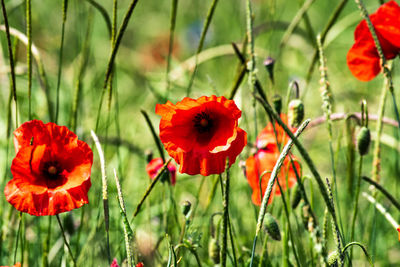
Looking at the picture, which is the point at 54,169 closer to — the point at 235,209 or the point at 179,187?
the point at 235,209

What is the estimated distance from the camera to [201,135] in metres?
0.89

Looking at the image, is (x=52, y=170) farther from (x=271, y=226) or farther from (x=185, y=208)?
(x=271, y=226)

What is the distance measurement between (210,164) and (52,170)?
0.24 metres

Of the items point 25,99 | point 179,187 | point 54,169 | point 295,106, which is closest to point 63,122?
point 25,99

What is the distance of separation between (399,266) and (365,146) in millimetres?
602

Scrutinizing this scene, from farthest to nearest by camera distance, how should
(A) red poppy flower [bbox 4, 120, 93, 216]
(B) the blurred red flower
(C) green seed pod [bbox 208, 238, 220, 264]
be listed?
(B) the blurred red flower, (C) green seed pod [bbox 208, 238, 220, 264], (A) red poppy flower [bbox 4, 120, 93, 216]

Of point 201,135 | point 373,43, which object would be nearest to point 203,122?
point 201,135

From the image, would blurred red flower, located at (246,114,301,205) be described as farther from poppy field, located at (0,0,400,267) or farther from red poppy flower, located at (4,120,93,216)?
red poppy flower, located at (4,120,93,216)

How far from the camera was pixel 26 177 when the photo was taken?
0.80 meters

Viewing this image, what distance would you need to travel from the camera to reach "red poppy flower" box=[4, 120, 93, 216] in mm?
768

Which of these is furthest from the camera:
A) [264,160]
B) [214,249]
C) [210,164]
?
[264,160]

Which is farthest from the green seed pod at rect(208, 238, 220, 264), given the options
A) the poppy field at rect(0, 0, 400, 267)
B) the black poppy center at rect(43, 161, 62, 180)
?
the black poppy center at rect(43, 161, 62, 180)

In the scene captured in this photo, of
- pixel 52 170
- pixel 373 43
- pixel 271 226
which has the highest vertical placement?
pixel 373 43

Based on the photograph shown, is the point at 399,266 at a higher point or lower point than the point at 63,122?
lower
